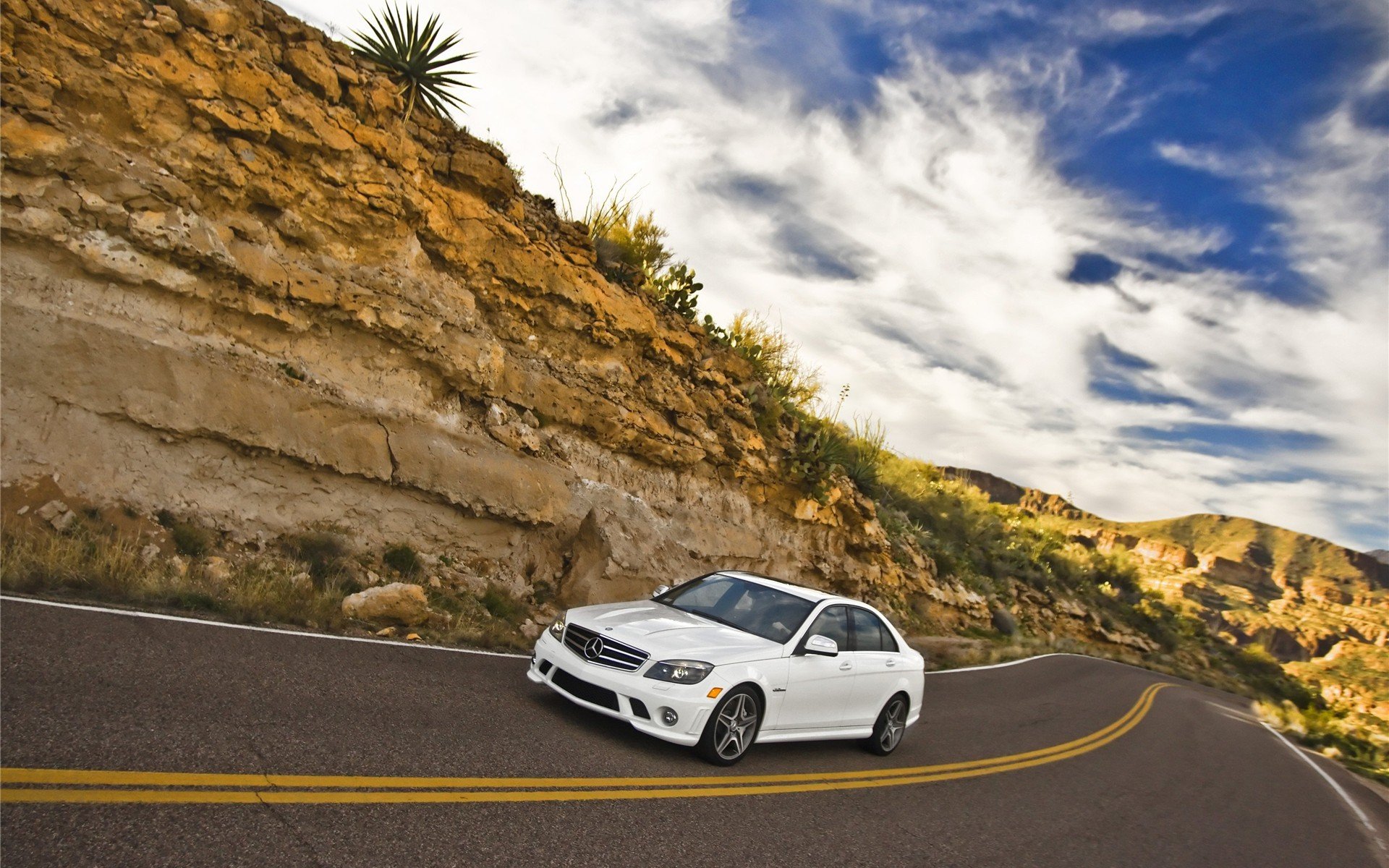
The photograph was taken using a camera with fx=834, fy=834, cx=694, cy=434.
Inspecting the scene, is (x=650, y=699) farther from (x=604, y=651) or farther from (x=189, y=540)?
(x=189, y=540)

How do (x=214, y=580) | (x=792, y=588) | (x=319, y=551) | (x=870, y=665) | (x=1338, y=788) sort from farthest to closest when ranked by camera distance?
(x=1338, y=788) → (x=319, y=551) → (x=214, y=580) → (x=792, y=588) → (x=870, y=665)

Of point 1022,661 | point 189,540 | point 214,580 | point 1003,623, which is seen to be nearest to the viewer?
point 214,580

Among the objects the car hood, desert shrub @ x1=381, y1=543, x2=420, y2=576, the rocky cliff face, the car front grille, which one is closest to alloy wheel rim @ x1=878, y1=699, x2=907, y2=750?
the car hood

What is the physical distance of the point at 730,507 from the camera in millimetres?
18562

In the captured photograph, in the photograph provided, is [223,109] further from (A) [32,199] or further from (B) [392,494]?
(B) [392,494]

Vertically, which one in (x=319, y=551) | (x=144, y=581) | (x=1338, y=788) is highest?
(x=319, y=551)

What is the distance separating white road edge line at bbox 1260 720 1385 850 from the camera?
36.1 ft

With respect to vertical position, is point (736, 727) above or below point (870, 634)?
below

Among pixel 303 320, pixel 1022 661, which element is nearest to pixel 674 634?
pixel 303 320

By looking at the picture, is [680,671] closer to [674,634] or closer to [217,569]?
[674,634]

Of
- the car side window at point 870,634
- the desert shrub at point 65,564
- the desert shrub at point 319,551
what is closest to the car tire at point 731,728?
the car side window at point 870,634

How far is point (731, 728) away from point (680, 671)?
75 centimetres

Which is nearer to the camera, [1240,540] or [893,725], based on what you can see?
[893,725]

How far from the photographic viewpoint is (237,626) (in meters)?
7.59
